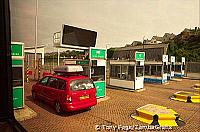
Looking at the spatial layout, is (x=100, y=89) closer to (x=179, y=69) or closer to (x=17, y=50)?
(x=17, y=50)

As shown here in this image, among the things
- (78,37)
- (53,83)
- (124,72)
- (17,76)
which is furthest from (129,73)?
(17,76)

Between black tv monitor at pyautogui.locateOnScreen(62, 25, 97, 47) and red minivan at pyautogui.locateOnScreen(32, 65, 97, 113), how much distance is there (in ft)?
4.63

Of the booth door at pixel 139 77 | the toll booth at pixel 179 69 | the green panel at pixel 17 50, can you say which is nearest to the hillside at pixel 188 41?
the toll booth at pixel 179 69

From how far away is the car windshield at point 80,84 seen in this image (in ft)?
16.9

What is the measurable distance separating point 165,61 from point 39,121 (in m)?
11.5

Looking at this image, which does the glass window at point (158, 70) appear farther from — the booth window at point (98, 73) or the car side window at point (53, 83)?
the car side window at point (53, 83)

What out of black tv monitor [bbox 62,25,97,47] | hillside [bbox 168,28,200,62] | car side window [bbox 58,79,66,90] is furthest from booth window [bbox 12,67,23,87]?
hillside [bbox 168,28,200,62]

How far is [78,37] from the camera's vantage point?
736 cm

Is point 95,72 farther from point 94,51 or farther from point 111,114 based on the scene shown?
point 111,114

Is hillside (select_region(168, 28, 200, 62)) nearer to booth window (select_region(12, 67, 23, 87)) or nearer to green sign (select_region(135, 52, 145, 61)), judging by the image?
green sign (select_region(135, 52, 145, 61))

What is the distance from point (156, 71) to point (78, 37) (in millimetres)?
8422

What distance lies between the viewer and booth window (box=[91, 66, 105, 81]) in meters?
7.36

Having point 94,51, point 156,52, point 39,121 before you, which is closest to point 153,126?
point 39,121

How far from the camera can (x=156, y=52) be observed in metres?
20.7
